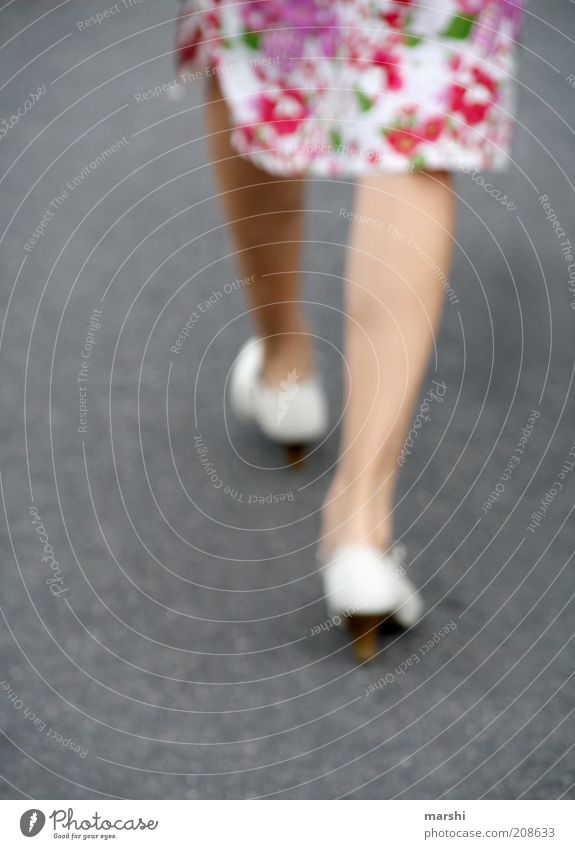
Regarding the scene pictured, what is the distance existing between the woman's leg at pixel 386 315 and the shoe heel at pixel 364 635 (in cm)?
6

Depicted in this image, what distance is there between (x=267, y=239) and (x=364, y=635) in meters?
0.39

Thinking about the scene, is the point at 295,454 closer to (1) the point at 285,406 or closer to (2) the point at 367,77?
(1) the point at 285,406

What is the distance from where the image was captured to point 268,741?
0.87 metres

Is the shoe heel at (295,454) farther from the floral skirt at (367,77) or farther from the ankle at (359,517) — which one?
the floral skirt at (367,77)

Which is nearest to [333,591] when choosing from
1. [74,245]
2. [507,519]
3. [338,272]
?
[507,519]

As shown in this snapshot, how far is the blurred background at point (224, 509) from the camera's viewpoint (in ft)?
2.84

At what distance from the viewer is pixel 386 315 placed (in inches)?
35.9

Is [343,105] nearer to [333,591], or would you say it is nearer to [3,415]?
[333,591]

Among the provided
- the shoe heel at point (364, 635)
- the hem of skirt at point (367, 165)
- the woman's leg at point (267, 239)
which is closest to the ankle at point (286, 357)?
the woman's leg at point (267, 239)

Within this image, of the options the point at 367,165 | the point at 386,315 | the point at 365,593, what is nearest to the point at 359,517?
the point at 365,593

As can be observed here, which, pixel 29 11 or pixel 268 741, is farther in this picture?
pixel 29 11

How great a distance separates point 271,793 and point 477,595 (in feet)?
0.90

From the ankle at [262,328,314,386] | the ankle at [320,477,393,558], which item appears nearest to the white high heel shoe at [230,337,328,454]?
the ankle at [262,328,314,386]
